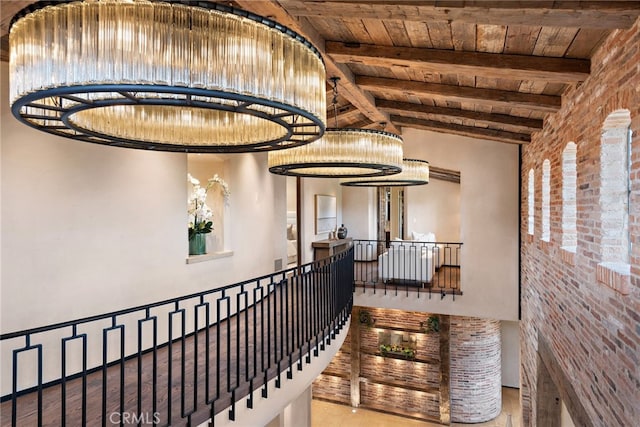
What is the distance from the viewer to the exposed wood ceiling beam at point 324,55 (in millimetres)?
2660

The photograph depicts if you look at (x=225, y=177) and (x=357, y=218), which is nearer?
(x=225, y=177)

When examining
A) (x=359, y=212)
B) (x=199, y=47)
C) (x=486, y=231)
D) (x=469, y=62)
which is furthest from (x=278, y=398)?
(x=359, y=212)

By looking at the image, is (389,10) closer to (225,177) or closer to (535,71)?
(535,71)

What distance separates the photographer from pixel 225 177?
230 inches

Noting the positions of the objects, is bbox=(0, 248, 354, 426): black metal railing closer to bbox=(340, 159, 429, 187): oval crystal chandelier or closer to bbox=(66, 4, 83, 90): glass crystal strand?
bbox=(66, 4, 83, 90): glass crystal strand

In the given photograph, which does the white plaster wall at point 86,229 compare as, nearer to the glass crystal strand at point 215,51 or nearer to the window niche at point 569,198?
the glass crystal strand at point 215,51

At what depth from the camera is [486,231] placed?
7066mm

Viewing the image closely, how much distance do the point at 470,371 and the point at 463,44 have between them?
23.5 ft

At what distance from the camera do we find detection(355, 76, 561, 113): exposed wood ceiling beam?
3.93 metres

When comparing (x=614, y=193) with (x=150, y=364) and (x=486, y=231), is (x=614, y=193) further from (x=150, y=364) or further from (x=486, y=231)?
(x=486, y=231)

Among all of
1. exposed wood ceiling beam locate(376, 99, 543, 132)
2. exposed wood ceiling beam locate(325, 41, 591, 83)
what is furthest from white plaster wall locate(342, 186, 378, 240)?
exposed wood ceiling beam locate(325, 41, 591, 83)

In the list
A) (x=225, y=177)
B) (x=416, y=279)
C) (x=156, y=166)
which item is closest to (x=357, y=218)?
(x=416, y=279)

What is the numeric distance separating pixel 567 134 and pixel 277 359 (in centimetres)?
336

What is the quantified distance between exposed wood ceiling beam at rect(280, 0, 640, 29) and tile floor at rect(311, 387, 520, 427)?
8.05m
